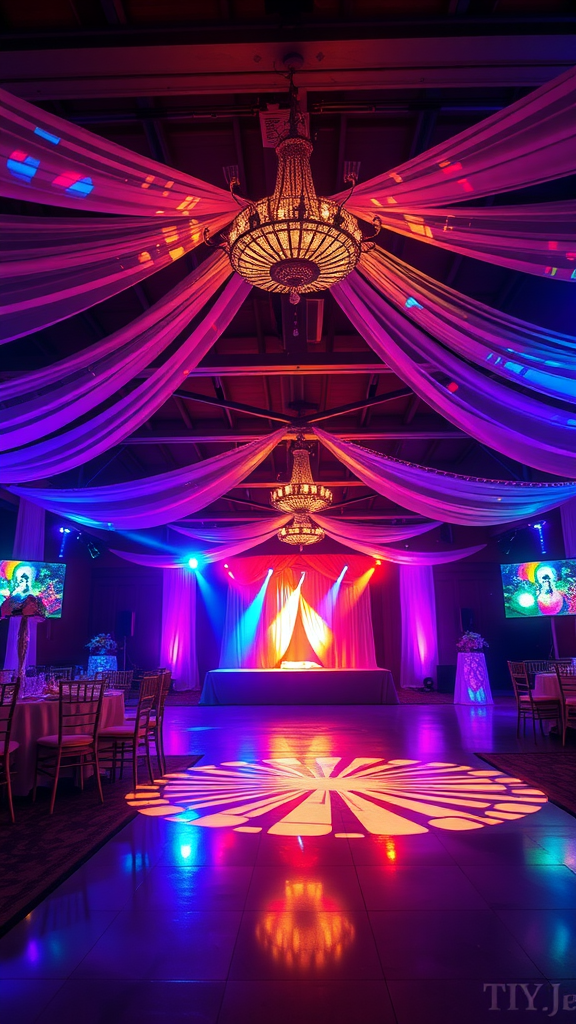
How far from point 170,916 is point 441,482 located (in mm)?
4499

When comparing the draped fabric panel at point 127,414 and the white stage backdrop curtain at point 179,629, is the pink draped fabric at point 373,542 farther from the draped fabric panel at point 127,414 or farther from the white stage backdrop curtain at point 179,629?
the white stage backdrop curtain at point 179,629

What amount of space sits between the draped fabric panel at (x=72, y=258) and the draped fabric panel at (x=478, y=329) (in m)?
1.04

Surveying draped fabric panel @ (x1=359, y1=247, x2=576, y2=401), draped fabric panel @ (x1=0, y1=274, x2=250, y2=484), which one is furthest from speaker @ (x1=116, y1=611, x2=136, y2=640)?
draped fabric panel @ (x1=359, y1=247, x2=576, y2=401)

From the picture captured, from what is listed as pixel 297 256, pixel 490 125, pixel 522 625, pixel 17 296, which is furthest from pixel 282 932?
pixel 522 625

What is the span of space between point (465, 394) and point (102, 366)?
7.99ft

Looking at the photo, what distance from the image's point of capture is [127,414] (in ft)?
14.6

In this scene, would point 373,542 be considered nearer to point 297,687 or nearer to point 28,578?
point 297,687

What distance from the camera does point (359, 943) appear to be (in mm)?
2408

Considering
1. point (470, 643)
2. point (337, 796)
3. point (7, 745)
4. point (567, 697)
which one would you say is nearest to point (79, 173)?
point (7, 745)

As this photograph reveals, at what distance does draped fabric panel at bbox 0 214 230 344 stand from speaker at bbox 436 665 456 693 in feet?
39.8

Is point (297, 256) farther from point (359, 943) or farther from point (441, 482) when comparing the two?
point (441, 482)

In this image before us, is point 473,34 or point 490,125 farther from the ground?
point 473,34

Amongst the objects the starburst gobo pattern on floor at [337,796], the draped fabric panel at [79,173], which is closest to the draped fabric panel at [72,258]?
the draped fabric panel at [79,173]

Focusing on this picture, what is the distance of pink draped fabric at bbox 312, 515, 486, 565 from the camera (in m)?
9.43
